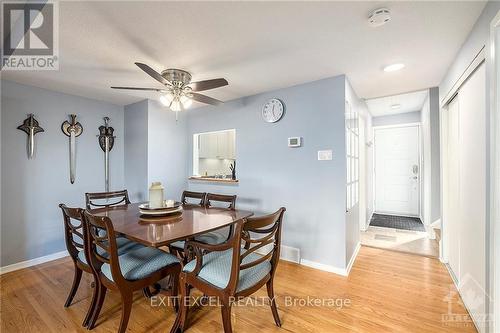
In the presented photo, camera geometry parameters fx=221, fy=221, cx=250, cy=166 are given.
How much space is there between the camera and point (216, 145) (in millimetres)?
4895

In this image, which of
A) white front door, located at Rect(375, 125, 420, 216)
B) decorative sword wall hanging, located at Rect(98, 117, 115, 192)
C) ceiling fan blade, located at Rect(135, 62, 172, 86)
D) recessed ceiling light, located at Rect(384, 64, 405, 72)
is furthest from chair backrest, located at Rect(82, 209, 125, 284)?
white front door, located at Rect(375, 125, 420, 216)

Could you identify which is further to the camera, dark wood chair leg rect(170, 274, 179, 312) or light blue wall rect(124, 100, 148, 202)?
light blue wall rect(124, 100, 148, 202)

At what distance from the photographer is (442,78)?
2.64m

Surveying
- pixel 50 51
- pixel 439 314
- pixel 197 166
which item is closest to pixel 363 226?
pixel 439 314

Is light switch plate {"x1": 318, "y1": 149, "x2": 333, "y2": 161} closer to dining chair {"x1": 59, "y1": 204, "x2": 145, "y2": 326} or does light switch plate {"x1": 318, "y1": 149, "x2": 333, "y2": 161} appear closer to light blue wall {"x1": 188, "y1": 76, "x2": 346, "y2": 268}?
light blue wall {"x1": 188, "y1": 76, "x2": 346, "y2": 268}

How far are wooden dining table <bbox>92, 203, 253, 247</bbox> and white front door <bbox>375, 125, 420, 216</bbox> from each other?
15.4 ft

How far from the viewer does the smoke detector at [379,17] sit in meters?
1.45

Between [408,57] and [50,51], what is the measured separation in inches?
131

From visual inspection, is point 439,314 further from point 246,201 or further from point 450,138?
point 246,201

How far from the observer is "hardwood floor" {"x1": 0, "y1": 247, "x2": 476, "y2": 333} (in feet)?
5.59

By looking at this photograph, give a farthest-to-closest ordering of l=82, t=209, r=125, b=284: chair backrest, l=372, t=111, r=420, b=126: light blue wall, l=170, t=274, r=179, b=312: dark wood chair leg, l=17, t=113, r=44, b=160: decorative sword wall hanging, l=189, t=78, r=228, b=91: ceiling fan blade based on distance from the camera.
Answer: l=372, t=111, r=420, b=126: light blue wall
l=17, t=113, r=44, b=160: decorative sword wall hanging
l=189, t=78, r=228, b=91: ceiling fan blade
l=170, t=274, r=179, b=312: dark wood chair leg
l=82, t=209, r=125, b=284: chair backrest

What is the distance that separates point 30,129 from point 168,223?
8.21 feet

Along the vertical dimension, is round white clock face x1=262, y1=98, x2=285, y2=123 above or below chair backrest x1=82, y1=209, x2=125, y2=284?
above

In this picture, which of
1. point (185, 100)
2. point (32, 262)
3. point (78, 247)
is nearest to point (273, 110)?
point (185, 100)
